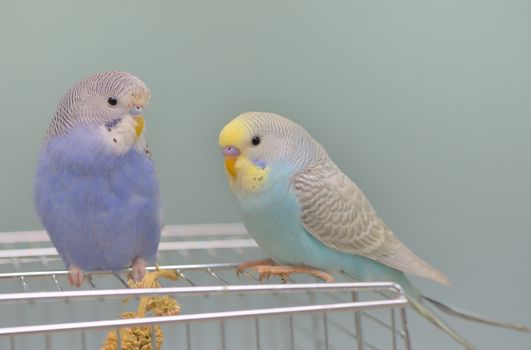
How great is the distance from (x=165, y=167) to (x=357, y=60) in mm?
487

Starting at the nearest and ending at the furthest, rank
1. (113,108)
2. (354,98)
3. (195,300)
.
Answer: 1. (113,108)
2. (195,300)
3. (354,98)

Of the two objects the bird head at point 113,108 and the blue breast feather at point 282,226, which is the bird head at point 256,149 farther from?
the bird head at point 113,108

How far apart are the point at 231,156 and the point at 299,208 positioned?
0.38ft

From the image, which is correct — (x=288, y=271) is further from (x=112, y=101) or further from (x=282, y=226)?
(x=112, y=101)

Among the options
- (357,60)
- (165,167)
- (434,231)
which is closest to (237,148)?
(165,167)

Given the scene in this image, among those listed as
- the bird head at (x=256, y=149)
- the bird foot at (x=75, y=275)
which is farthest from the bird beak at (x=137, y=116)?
the bird foot at (x=75, y=275)

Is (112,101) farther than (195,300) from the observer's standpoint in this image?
No

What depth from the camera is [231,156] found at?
98cm

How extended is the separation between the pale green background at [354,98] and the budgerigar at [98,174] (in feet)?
1.84

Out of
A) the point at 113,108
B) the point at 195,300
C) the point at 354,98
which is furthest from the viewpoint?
the point at 354,98

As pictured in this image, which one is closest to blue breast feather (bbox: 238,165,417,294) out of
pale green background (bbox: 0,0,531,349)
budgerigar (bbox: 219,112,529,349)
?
budgerigar (bbox: 219,112,529,349)

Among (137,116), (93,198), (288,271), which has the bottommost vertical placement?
(288,271)

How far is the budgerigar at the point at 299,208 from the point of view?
976 millimetres

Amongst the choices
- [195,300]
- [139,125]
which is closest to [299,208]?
[139,125]
